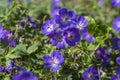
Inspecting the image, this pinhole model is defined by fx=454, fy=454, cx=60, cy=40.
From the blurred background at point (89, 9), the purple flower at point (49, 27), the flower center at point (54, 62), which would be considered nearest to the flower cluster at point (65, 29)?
the purple flower at point (49, 27)

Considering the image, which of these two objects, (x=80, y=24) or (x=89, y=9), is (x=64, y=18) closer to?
(x=80, y=24)

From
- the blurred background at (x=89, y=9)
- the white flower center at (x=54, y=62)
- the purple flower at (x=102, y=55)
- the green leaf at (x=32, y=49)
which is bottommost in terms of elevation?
the white flower center at (x=54, y=62)

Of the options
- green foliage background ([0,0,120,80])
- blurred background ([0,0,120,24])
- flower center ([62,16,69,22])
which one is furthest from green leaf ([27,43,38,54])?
blurred background ([0,0,120,24])

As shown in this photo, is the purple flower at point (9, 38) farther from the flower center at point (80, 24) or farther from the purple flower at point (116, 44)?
the purple flower at point (116, 44)

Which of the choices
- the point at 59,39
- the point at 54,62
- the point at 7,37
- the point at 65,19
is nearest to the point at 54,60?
the point at 54,62

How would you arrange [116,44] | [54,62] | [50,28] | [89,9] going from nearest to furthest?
1. [54,62]
2. [50,28]
3. [116,44]
4. [89,9]

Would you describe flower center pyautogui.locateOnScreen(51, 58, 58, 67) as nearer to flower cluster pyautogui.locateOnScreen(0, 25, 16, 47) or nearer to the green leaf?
the green leaf
